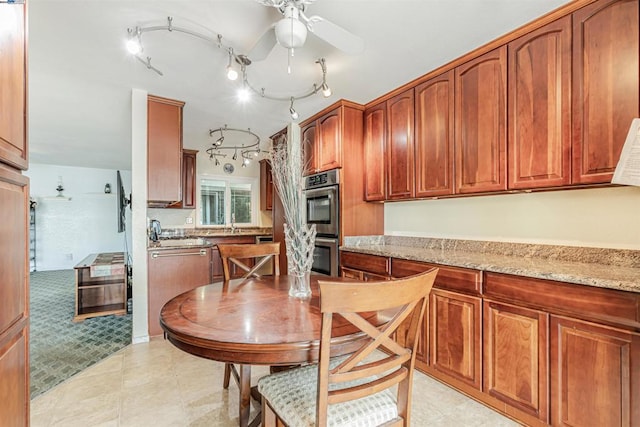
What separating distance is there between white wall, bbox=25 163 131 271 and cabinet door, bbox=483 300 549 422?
22.8 feet

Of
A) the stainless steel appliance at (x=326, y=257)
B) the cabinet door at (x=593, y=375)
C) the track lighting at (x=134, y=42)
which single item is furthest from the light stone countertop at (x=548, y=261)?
the track lighting at (x=134, y=42)

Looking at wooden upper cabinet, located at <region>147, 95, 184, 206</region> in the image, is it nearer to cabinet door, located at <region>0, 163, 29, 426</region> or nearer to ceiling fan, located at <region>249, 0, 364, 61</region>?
ceiling fan, located at <region>249, 0, 364, 61</region>

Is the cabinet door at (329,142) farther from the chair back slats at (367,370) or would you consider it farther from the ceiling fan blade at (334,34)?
the chair back slats at (367,370)

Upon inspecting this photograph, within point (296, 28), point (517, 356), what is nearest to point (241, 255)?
point (296, 28)

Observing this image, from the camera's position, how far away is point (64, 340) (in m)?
2.83

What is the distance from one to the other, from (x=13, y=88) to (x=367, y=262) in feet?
7.86

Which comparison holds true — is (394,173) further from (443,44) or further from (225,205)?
(225,205)

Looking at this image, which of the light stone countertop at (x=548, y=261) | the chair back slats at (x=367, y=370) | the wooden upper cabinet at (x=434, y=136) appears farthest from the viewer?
the wooden upper cabinet at (x=434, y=136)

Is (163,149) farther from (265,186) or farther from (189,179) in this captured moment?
(265,186)

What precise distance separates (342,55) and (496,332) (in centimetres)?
215

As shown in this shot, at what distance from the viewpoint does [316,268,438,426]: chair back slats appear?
0.88 m

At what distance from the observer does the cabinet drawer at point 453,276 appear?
187 centimetres

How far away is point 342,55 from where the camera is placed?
222 centimetres

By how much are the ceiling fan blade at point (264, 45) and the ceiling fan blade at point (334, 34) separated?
0.68ft
